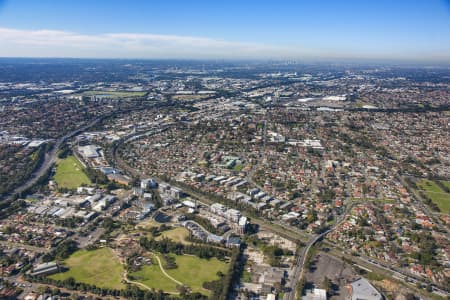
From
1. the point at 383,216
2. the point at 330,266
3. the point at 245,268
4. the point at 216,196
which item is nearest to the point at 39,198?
the point at 216,196

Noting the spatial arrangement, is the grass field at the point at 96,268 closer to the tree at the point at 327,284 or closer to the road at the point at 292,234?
the road at the point at 292,234

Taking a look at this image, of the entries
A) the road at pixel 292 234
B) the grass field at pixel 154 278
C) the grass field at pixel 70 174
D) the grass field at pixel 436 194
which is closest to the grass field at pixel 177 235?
the grass field at pixel 154 278

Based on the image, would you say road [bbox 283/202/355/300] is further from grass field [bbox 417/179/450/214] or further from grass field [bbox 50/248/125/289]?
grass field [bbox 417/179/450/214]

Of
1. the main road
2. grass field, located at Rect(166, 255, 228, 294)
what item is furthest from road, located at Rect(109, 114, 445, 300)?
the main road

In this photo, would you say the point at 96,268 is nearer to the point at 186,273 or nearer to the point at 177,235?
the point at 186,273

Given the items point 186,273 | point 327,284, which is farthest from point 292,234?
point 186,273
